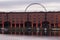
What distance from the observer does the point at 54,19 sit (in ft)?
388

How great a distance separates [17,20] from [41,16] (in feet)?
29.9

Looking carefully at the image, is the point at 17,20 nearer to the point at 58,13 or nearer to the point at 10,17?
the point at 10,17

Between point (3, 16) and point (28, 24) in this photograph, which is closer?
point (28, 24)

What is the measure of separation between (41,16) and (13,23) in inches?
425

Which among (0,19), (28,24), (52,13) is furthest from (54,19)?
(28,24)

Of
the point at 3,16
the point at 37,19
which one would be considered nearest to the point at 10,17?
the point at 3,16

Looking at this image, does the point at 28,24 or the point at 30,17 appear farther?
the point at 30,17

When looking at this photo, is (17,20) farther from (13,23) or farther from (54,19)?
(54,19)

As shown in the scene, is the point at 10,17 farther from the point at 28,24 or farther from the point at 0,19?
the point at 28,24

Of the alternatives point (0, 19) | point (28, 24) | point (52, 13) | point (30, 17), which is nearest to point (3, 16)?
point (0, 19)

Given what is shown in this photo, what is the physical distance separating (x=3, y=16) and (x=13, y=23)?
17.0 feet

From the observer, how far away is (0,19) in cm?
11644

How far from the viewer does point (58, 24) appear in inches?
4432

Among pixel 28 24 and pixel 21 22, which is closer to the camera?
pixel 28 24
